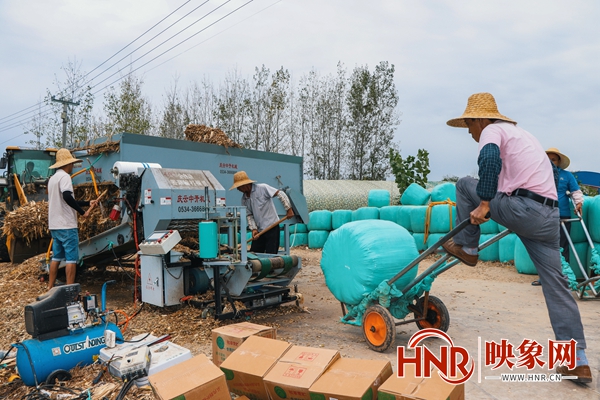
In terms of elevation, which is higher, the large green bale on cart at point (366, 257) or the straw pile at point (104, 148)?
the straw pile at point (104, 148)

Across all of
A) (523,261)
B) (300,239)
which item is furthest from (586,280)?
(300,239)

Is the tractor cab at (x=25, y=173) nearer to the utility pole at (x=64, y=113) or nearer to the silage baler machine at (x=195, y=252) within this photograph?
the silage baler machine at (x=195, y=252)

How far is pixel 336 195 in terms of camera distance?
51.9ft

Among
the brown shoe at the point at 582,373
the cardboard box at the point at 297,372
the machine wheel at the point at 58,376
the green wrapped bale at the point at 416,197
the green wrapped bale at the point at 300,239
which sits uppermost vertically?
the green wrapped bale at the point at 416,197

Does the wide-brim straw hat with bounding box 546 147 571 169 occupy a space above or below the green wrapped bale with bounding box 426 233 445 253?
above

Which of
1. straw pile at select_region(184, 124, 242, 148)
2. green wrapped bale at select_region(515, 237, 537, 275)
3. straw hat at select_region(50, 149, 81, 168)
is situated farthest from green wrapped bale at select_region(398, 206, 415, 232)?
straw hat at select_region(50, 149, 81, 168)

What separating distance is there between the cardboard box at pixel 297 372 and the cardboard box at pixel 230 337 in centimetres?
57

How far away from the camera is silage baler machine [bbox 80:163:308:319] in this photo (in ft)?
15.8

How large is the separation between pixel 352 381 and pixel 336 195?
43.6ft

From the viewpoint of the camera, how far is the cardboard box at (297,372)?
2648 mm

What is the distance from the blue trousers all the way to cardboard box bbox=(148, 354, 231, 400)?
6.84 ft

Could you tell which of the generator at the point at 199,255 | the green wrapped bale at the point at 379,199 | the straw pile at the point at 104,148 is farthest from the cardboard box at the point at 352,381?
the green wrapped bale at the point at 379,199

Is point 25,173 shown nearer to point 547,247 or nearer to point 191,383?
point 191,383

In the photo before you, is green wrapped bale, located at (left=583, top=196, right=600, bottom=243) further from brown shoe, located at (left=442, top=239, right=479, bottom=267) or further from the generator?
the generator
